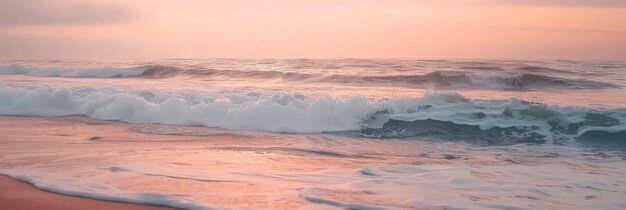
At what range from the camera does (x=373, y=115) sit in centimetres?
952

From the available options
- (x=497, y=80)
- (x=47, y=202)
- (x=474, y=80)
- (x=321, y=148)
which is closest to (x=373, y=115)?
(x=321, y=148)

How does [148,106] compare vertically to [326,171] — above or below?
above

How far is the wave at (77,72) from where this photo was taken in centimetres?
2072

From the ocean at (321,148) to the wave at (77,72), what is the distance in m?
8.67

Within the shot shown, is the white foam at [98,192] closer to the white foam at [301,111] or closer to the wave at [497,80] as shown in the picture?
the white foam at [301,111]

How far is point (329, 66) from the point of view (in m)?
20.5

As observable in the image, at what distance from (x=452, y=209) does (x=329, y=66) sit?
1633 centimetres

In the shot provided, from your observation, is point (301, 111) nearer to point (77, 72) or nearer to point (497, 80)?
point (497, 80)

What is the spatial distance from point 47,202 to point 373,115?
5930 mm

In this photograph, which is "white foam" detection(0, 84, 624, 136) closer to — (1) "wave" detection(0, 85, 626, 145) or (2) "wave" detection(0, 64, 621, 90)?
(1) "wave" detection(0, 85, 626, 145)

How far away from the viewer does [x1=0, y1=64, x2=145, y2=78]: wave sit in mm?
20719

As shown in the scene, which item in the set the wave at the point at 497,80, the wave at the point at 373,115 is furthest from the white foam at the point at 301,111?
the wave at the point at 497,80

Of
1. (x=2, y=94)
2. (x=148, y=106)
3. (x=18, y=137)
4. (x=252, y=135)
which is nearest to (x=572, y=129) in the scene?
(x=252, y=135)

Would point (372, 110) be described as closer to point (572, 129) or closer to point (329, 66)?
point (572, 129)
